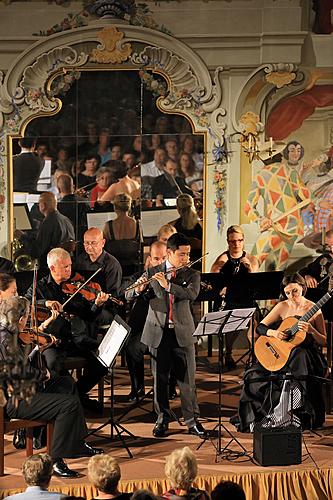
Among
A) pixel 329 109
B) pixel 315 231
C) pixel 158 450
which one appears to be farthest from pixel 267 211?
pixel 158 450

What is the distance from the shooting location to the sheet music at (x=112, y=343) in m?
7.30

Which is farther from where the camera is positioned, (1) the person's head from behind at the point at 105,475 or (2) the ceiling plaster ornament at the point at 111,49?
(2) the ceiling plaster ornament at the point at 111,49

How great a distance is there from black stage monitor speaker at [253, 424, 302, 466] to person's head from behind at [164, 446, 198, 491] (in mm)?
1771

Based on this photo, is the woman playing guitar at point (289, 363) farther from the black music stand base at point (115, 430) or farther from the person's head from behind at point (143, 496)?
the person's head from behind at point (143, 496)

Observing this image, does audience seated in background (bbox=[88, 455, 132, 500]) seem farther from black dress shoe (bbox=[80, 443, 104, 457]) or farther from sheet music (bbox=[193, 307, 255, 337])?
sheet music (bbox=[193, 307, 255, 337])

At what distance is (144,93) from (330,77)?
2.24 meters

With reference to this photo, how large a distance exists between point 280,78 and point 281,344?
14.4ft

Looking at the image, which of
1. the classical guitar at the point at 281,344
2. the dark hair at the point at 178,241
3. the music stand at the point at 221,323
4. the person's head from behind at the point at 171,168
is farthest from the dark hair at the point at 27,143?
the music stand at the point at 221,323

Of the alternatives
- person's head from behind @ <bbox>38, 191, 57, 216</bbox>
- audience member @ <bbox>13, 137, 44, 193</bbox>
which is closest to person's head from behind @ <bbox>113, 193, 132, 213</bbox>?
person's head from behind @ <bbox>38, 191, 57, 216</bbox>

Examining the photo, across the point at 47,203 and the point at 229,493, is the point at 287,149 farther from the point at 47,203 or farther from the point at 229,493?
the point at 229,493

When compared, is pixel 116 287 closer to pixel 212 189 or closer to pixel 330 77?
pixel 212 189

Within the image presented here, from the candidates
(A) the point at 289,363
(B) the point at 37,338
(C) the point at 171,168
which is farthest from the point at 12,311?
(C) the point at 171,168

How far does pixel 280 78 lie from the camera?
1146 cm

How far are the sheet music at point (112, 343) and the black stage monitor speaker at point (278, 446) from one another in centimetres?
129
